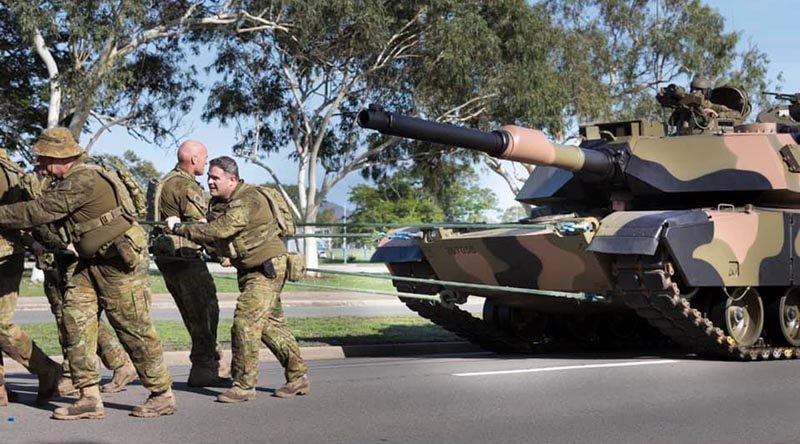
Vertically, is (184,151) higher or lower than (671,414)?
higher

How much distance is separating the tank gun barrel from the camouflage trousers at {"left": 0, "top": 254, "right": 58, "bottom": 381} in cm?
284

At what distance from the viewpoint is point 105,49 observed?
25.7 metres

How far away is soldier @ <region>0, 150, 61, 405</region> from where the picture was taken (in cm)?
783

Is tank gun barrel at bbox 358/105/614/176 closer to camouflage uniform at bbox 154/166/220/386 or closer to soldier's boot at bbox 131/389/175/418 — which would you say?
camouflage uniform at bbox 154/166/220/386

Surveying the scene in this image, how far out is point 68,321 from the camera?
7312 mm

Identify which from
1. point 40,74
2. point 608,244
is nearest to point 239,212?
point 608,244

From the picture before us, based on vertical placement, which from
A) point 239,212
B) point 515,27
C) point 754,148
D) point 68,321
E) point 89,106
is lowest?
point 68,321

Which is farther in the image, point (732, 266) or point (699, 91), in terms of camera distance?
point (699, 91)

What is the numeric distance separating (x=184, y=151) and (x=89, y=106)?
17.9m

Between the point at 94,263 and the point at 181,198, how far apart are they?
1.52 m

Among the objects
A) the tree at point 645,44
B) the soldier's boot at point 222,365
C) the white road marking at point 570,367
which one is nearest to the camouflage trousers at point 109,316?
the soldier's boot at point 222,365

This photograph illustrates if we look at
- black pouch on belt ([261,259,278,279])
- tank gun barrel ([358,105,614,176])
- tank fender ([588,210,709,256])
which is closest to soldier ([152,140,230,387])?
black pouch on belt ([261,259,278,279])

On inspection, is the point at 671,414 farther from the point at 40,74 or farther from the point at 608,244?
the point at 40,74

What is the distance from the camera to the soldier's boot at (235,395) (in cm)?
807
